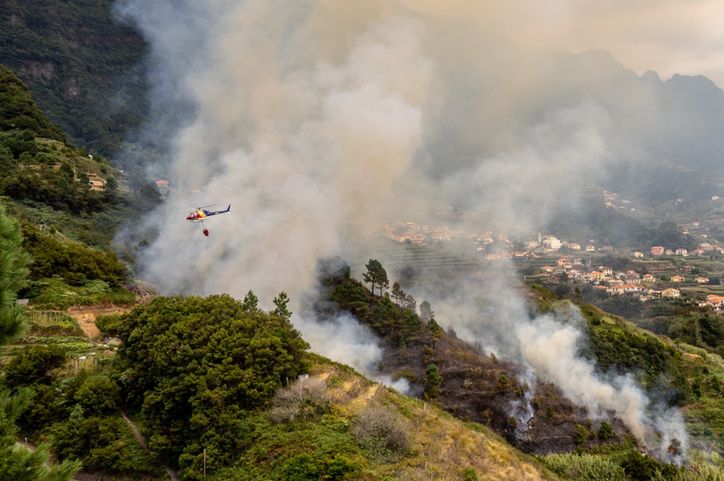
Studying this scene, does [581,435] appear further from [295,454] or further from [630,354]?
[295,454]

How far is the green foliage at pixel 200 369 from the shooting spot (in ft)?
44.8

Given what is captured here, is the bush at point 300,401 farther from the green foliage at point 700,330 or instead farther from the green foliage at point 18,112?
the green foliage at point 700,330

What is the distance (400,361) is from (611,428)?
41.0ft

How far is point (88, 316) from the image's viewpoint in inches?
857

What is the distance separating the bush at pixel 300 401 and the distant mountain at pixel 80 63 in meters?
67.6

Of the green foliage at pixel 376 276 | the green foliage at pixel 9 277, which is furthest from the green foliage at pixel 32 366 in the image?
the green foliage at pixel 376 276

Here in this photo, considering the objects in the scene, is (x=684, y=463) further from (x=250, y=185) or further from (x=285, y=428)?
(x=250, y=185)

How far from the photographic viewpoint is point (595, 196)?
146 m

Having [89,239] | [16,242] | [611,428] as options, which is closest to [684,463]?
[611,428]

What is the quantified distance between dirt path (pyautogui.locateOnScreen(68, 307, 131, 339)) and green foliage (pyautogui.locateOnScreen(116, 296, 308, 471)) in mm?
4442

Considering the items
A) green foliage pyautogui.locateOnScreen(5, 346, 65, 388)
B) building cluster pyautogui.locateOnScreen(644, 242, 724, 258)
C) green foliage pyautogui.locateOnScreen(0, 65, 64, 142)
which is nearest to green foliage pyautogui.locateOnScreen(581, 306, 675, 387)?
green foliage pyautogui.locateOnScreen(5, 346, 65, 388)

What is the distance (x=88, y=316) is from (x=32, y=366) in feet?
23.0

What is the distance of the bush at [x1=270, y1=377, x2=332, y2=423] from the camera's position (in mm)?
14484

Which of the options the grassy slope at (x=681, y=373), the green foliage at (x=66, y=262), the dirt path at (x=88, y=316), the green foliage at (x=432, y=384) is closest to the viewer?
the dirt path at (x=88, y=316)
